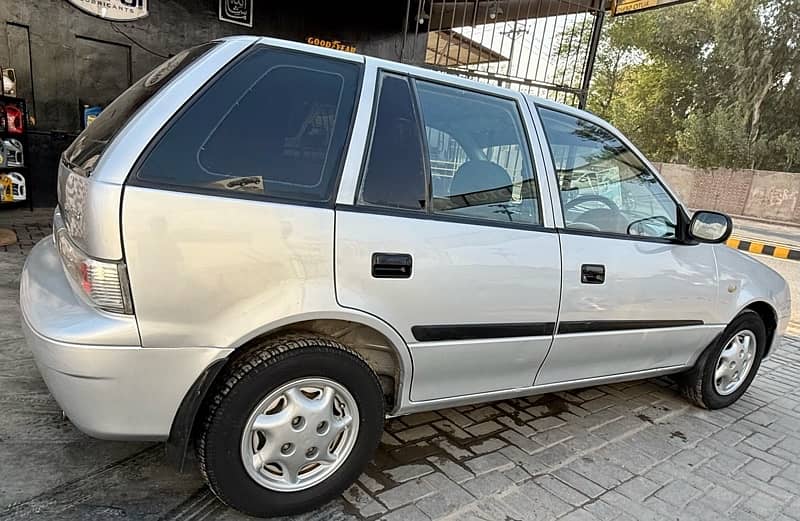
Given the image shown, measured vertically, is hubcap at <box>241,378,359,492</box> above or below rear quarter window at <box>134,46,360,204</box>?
below

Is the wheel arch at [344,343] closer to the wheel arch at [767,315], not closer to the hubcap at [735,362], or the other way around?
the hubcap at [735,362]

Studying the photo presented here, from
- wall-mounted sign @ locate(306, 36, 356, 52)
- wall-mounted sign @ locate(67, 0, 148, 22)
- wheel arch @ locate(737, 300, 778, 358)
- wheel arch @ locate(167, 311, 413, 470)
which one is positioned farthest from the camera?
wall-mounted sign @ locate(306, 36, 356, 52)

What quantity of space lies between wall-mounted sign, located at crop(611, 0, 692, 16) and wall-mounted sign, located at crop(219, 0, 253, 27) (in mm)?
5165

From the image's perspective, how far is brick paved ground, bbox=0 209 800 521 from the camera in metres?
2.18

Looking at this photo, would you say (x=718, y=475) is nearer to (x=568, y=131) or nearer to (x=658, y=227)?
(x=658, y=227)

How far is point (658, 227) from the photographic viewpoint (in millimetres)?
3037

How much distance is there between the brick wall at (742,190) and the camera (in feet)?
65.6

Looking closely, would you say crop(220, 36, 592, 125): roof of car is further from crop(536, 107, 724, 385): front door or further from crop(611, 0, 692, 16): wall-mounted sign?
crop(611, 0, 692, 16): wall-mounted sign

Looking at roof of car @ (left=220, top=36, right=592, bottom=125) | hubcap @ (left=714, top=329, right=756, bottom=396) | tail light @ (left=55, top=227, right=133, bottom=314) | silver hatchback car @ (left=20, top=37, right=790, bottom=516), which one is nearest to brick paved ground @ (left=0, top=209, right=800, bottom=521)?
hubcap @ (left=714, top=329, right=756, bottom=396)

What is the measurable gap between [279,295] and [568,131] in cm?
183

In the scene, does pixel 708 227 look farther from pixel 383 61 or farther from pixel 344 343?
pixel 344 343

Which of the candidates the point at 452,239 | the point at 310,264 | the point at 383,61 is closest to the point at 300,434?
the point at 310,264

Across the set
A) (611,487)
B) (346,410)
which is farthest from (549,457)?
(346,410)

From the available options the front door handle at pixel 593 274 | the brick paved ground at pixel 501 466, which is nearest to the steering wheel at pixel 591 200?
the front door handle at pixel 593 274
